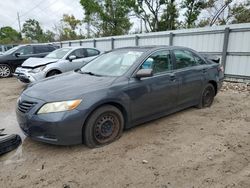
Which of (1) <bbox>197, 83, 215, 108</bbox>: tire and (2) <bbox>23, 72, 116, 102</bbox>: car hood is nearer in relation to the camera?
(2) <bbox>23, 72, 116, 102</bbox>: car hood

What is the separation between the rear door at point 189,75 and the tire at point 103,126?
1.56 metres

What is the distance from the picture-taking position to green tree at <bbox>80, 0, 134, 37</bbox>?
28.2 meters

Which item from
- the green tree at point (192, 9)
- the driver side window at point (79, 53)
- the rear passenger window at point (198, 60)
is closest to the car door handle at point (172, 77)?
the rear passenger window at point (198, 60)

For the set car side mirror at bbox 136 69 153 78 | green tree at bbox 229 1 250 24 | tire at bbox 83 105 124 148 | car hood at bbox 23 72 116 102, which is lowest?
tire at bbox 83 105 124 148

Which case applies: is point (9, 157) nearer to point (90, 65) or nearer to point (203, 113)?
point (90, 65)

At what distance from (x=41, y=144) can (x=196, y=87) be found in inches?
129

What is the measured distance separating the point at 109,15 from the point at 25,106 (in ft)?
90.8

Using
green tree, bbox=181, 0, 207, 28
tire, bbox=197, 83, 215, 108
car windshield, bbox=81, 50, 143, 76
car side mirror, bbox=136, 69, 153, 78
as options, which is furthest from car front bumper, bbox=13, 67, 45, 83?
green tree, bbox=181, 0, 207, 28

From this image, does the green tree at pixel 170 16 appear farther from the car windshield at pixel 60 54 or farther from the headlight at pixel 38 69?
the headlight at pixel 38 69

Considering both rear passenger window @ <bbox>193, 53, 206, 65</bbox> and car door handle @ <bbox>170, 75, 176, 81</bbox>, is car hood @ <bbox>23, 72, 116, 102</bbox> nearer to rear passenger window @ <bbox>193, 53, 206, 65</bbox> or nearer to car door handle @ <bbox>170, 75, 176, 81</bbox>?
car door handle @ <bbox>170, 75, 176, 81</bbox>

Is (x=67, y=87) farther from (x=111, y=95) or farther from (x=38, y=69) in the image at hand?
(x=38, y=69)

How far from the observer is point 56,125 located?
2971 mm

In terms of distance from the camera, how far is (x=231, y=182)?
8.43 ft

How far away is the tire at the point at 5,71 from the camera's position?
1093cm
